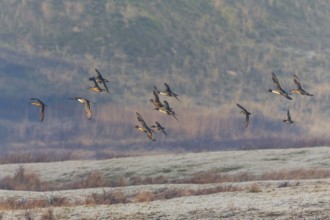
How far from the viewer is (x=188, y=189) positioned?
129 ft

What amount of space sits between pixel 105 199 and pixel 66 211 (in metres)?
5.59

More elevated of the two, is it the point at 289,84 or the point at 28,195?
the point at 289,84

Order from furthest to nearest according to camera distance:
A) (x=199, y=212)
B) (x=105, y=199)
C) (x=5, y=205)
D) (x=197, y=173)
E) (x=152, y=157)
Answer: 1. (x=152, y=157)
2. (x=197, y=173)
3. (x=105, y=199)
4. (x=5, y=205)
5. (x=199, y=212)

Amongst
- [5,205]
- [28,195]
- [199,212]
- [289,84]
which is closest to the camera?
[199,212]

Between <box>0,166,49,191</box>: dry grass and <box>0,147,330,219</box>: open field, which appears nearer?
<box>0,147,330,219</box>: open field

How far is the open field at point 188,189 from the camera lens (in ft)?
100

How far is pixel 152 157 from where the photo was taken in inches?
2409

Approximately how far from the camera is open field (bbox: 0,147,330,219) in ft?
100

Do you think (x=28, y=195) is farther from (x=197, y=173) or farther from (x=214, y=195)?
(x=197, y=173)

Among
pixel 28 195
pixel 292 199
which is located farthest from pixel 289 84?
pixel 292 199

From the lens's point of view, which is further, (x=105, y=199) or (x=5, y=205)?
(x=105, y=199)

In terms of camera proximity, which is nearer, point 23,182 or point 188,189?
point 188,189

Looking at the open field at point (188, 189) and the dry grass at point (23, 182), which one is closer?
the open field at point (188, 189)

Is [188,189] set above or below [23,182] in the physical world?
below
